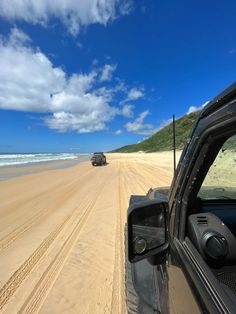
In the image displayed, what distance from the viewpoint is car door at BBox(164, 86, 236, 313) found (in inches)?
44.6

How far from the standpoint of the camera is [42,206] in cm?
999

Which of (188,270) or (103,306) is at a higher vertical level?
(188,270)

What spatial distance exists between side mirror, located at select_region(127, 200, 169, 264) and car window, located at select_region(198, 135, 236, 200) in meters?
0.36

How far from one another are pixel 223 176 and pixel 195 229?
55cm

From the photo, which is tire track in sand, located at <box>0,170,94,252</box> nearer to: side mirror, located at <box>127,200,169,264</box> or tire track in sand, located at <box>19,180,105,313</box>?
tire track in sand, located at <box>19,180,105,313</box>

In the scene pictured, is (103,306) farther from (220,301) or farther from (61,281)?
(220,301)

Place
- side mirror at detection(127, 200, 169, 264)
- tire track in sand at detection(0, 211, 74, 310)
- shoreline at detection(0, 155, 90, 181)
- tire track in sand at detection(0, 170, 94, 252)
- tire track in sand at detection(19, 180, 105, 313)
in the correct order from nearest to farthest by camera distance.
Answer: side mirror at detection(127, 200, 169, 264) < tire track in sand at detection(19, 180, 105, 313) < tire track in sand at detection(0, 211, 74, 310) < tire track in sand at detection(0, 170, 94, 252) < shoreline at detection(0, 155, 90, 181)

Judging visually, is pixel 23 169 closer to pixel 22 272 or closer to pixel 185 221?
pixel 22 272

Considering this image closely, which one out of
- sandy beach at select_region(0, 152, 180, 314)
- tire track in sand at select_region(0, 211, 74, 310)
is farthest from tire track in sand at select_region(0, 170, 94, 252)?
tire track in sand at select_region(0, 211, 74, 310)

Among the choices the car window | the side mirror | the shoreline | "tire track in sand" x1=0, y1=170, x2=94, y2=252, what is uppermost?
the car window

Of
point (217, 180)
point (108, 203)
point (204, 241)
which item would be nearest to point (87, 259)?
point (217, 180)

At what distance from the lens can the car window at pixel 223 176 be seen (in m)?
A: 1.67

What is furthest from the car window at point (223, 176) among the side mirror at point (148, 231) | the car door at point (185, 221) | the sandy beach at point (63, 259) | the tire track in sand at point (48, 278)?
the tire track in sand at point (48, 278)

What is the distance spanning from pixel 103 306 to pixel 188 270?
2.59 m
